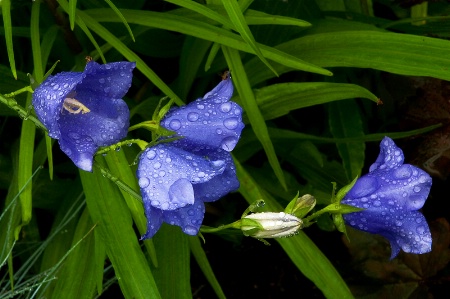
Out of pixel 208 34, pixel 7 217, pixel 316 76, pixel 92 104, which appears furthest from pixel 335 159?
pixel 92 104

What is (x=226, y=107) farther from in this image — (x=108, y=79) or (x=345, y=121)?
(x=345, y=121)

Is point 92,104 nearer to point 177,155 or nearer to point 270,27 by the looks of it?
point 177,155

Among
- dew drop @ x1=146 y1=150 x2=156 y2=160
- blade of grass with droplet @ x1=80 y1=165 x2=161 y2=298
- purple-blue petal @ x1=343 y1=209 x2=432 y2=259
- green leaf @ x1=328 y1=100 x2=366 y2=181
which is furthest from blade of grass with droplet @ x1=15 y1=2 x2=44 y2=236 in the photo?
green leaf @ x1=328 y1=100 x2=366 y2=181

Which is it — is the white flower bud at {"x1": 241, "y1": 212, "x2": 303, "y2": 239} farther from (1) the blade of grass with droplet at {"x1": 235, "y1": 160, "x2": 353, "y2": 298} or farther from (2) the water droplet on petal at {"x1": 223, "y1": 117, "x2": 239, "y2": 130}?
(1) the blade of grass with droplet at {"x1": 235, "y1": 160, "x2": 353, "y2": 298}

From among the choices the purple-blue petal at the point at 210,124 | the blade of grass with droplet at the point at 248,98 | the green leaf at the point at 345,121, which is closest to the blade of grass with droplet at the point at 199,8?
the blade of grass with droplet at the point at 248,98

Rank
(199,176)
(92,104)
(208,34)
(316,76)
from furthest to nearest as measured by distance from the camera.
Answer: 1. (316,76)
2. (208,34)
3. (92,104)
4. (199,176)

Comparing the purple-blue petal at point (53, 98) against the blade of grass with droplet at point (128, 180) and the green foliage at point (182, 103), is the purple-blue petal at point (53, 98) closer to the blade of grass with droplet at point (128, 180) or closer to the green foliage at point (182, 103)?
the green foliage at point (182, 103)
